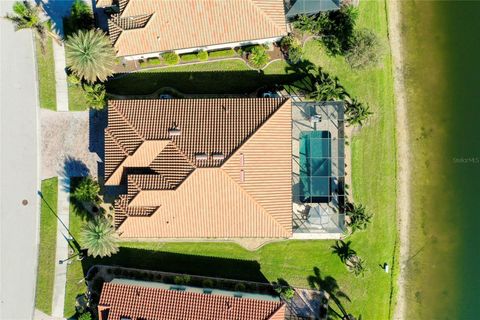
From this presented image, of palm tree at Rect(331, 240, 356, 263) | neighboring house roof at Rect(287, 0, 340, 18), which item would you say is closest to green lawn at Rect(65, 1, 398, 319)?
palm tree at Rect(331, 240, 356, 263)

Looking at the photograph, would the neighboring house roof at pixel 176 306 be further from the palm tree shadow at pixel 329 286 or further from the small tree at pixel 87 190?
the small tree at pixel 87 190

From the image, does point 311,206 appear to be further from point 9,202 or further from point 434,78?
point 9,202

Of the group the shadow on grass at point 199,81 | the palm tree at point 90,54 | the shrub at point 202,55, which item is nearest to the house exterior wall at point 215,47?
the shrub at point 202,55

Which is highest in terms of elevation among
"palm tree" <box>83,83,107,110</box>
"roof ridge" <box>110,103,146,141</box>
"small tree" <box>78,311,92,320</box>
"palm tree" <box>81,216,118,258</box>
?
"palm tree" <box>83,83,107,110</box>

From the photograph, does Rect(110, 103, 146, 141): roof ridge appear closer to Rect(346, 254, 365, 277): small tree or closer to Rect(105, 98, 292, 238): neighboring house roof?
Rect(105, 98, 292, 238): neighboring house roof

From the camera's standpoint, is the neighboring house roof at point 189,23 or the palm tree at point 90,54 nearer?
the neighboring house roof at point 189,23

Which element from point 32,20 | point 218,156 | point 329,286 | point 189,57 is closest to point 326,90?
point 218,156
